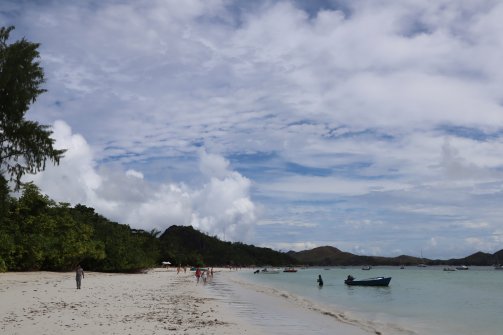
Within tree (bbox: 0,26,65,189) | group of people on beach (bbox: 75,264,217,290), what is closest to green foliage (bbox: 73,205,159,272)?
group of people on beach (bbox: 75,264,217,290)

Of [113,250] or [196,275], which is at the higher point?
[113,250]

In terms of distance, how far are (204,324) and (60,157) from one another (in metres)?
9.96

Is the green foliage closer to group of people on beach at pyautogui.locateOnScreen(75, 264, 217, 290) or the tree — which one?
group of people on beach at pyautogui.locateOnScreen(75, 264, 217, 290)

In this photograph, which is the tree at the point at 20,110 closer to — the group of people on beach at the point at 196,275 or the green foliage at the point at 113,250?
the group of people on beach at the point at 196,275

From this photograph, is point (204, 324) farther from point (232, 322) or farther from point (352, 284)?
point (352, 284)

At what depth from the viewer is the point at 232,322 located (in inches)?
753

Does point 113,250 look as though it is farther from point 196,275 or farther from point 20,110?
point 20,110

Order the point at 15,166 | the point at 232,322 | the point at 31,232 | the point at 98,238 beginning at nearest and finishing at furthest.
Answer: the point at 232,322, the point at 15,166, the point at 31,232, the point at 98,238

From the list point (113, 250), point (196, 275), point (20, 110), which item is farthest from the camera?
point (113, 250)

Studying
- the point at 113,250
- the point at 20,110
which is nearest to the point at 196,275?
the point at 113,250

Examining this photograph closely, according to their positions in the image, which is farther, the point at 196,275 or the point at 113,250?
the point at 113,250

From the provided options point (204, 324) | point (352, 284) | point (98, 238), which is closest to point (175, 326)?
point (204, 324)

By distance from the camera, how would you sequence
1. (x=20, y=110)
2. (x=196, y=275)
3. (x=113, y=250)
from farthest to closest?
(x=113, y=250)
(x=196, y=275)
(x=20, y=110)

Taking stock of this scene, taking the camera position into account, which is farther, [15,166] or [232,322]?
[15,166]
